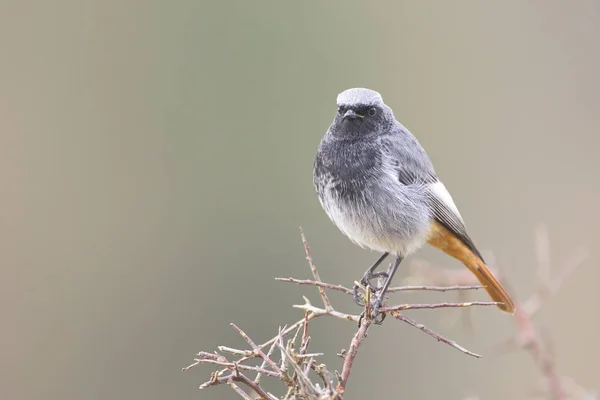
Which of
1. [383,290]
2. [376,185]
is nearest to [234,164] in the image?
[376,185]

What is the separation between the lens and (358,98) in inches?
183

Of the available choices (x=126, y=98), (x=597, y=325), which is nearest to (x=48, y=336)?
(x=126, y=98)

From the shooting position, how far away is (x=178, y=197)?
12859 millimetres

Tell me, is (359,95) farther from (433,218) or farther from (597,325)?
(597,325)

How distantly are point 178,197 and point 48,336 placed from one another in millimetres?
2675

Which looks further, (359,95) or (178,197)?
(178,197)

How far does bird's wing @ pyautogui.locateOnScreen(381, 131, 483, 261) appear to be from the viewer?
15.6 feet

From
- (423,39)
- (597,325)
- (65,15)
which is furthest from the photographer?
(65,15)

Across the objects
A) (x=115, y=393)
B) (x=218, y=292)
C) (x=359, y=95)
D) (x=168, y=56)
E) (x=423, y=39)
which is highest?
(x=423, y=39)

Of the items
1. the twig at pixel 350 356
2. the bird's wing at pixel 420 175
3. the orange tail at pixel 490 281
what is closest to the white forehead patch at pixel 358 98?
the bird's wing at pixel 420 175

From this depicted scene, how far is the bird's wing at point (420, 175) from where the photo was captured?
15.6 ft

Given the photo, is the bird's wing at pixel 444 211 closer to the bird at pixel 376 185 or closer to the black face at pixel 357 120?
the bird at pixel 376 185

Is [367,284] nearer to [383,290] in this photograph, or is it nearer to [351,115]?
[383,290]

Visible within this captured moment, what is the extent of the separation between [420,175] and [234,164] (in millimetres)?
8039
